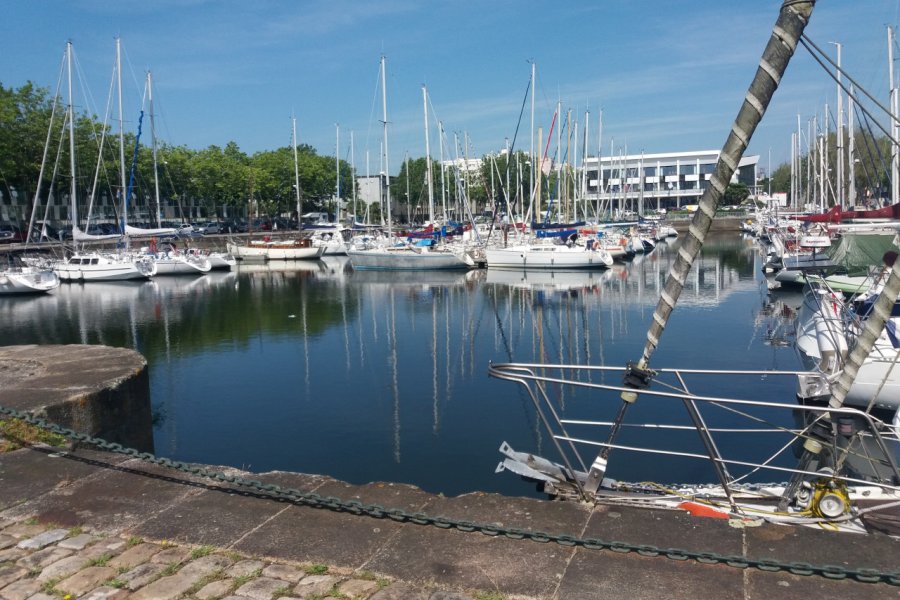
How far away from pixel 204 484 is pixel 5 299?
126ft

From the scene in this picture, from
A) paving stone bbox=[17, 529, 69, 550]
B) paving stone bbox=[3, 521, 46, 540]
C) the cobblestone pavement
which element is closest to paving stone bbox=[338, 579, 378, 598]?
the cobblestone pavement

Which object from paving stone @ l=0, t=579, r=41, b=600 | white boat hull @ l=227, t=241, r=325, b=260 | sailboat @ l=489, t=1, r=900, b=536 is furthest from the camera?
white boat hull @ l=227, t=241, r=325, b=260

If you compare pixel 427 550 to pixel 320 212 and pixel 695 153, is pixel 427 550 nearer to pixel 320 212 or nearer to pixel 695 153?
pixel 320 212

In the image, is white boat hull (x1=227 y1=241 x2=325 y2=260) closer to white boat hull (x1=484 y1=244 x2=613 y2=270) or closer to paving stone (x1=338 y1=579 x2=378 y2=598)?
white boat hull (x1=484 y1=244 x2=613 y2=270)

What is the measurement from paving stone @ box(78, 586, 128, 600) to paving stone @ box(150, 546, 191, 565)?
383 millimetres

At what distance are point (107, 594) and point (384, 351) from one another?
1737 centimetres

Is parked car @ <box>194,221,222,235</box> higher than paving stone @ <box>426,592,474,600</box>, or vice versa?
parked car @ <box>194,221,222,235</box>

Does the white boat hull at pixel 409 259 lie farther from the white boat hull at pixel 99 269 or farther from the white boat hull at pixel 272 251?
the white boat hull at pixel 99 269

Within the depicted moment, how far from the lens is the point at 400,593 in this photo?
4598 mm

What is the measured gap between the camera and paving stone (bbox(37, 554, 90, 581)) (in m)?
4.88

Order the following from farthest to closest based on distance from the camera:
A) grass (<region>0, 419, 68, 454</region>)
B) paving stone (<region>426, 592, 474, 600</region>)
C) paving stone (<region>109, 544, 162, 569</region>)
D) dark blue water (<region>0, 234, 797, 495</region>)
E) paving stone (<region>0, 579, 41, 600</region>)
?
dark blue water (<region>0, 234, 797, 495</region>) < grass (<region>0, 419, 68, 454</region>) < paving stone (<region>109, 544, 162, 569</region>) < paving stone (<region>0, 579, 41, 600</region>) < paving stone (<region>426, 592, 474, 600</region>)

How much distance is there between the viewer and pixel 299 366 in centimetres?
2005

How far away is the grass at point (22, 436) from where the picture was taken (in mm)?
7252

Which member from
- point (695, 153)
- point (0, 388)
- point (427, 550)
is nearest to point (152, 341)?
point (0, 388)
